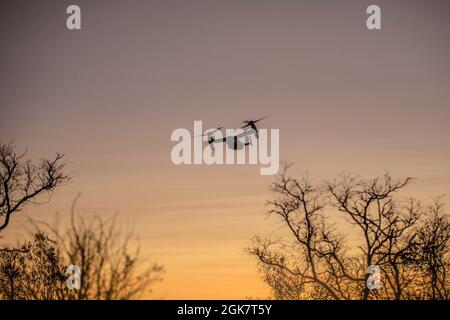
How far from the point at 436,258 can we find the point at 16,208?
26412 mm

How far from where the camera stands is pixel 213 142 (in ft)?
177

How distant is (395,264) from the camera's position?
157 feet

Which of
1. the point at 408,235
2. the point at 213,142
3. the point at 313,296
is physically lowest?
the point at 313,296

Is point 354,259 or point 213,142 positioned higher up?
point 213,142

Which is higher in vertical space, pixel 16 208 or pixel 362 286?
pixel 16 208
